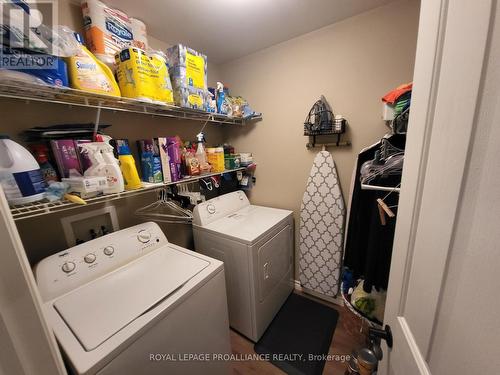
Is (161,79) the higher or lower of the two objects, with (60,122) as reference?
higher

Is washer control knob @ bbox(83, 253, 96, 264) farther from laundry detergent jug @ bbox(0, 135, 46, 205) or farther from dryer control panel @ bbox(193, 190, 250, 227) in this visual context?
dryer control panel @ bbox(193, 190, 250, 227)

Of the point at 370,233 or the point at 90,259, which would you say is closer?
the point at 90,259

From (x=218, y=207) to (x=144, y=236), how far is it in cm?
71

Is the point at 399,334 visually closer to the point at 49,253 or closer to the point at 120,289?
the point at 120,289

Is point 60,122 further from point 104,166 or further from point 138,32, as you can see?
point 138,32

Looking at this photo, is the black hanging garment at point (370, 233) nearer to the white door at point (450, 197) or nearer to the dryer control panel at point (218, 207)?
the white door at point (450, 197)

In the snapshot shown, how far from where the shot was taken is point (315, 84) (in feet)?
5.77

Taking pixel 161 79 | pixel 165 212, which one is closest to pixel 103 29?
pixel 161 79

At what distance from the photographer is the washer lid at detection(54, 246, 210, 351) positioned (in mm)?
781

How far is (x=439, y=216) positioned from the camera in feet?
1.50

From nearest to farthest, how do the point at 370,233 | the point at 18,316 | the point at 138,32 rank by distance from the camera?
the point at 18,316, the point at 370,233, the point at 138,32

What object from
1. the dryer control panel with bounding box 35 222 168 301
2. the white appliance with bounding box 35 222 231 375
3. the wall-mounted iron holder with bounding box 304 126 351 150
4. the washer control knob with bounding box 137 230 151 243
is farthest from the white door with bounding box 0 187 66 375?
the wall-mounted iron holder with bounding box 304 126 351 150

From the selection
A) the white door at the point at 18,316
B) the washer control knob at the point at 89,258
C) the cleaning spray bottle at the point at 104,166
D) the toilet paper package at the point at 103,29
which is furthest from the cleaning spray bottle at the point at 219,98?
the white door at the point at 18,316

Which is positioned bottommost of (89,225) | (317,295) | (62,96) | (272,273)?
(317,295)
